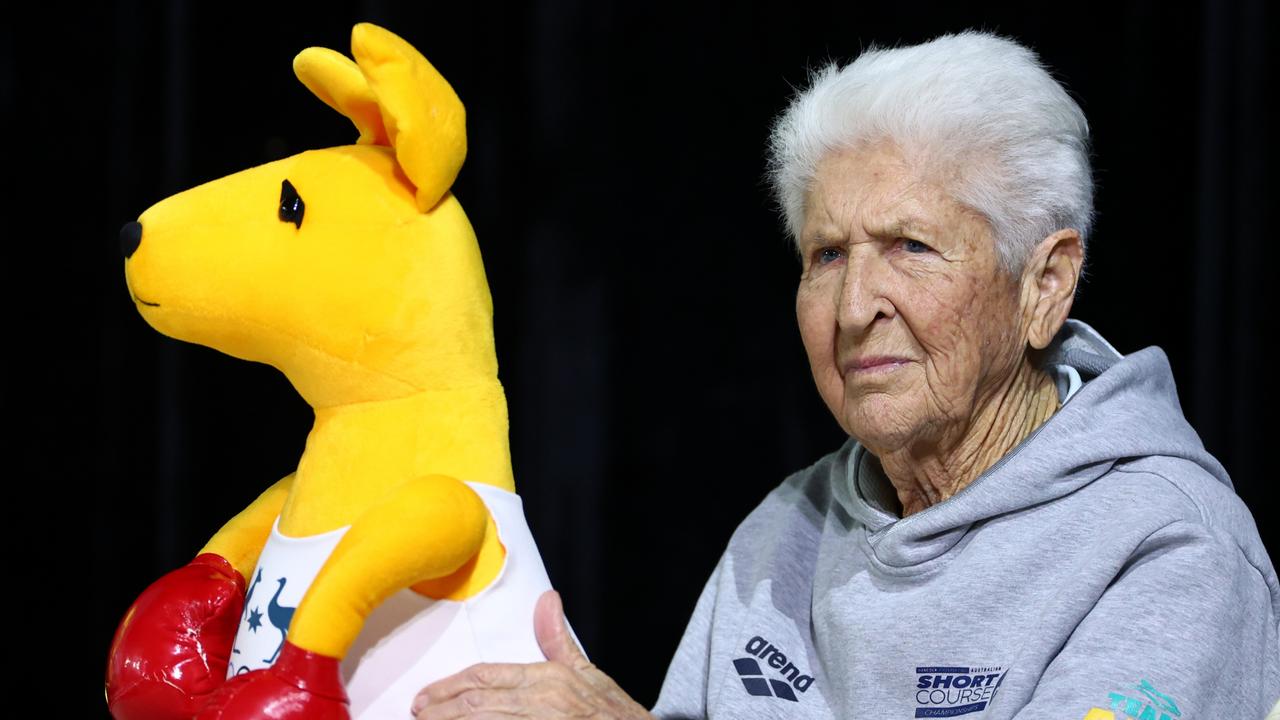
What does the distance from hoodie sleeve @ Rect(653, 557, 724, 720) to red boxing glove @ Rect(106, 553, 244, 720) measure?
0.55 m

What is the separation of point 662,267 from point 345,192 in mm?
→ 1012

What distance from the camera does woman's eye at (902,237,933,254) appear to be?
128 cm

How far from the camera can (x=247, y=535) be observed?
1.26m

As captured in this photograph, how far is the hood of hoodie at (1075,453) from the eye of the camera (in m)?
1.25

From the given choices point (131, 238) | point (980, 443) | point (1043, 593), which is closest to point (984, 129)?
point (980, 443)

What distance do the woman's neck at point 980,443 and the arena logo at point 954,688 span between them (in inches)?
7.6

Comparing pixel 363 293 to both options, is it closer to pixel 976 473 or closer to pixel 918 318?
pixel 918 318

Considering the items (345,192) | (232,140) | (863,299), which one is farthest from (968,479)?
(232,140)

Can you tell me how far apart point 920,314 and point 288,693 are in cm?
66

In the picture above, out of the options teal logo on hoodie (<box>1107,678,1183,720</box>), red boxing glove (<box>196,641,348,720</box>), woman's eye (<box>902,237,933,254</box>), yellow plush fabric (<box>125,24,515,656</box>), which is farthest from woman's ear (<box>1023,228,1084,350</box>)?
red boxing glove (<box>196,641,348,720</box>)

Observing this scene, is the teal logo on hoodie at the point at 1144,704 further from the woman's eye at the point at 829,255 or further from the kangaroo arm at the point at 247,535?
the kangaroo arm at the point at 247,535

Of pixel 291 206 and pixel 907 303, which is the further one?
pixel 907 303

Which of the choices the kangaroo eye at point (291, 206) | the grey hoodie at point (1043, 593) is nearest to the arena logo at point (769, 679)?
the grey hoodie at point (1043, 593)

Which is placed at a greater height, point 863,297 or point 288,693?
point 863,297
